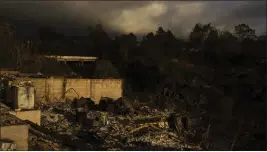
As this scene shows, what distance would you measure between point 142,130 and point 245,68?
15006 mm

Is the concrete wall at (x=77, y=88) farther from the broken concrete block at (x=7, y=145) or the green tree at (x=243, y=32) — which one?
the green tree at (x=243, y=32)

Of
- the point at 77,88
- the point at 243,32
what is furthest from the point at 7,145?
the point at 243,32

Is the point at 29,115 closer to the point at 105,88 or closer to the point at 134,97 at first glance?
the point at 105,88

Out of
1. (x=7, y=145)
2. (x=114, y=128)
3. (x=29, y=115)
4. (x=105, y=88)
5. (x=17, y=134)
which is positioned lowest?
(x=114, y=128)

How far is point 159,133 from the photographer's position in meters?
10.1

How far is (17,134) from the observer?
20.8 ft

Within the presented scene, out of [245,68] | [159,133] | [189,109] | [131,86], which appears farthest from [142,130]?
[245,68]

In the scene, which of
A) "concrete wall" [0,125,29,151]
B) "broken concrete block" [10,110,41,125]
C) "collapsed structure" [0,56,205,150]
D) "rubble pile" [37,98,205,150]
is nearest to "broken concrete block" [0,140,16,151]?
"collapsed structure" [0,56,205,150]

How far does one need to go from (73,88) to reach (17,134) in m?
7.39

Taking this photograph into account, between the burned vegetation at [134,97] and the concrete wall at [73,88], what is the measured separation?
4cm

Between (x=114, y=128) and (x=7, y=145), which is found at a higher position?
(x=7, y=145)

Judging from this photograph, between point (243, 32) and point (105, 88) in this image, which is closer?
point (105, 88)

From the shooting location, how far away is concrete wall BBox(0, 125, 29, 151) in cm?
609

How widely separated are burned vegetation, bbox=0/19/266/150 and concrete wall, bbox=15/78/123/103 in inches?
1.6
